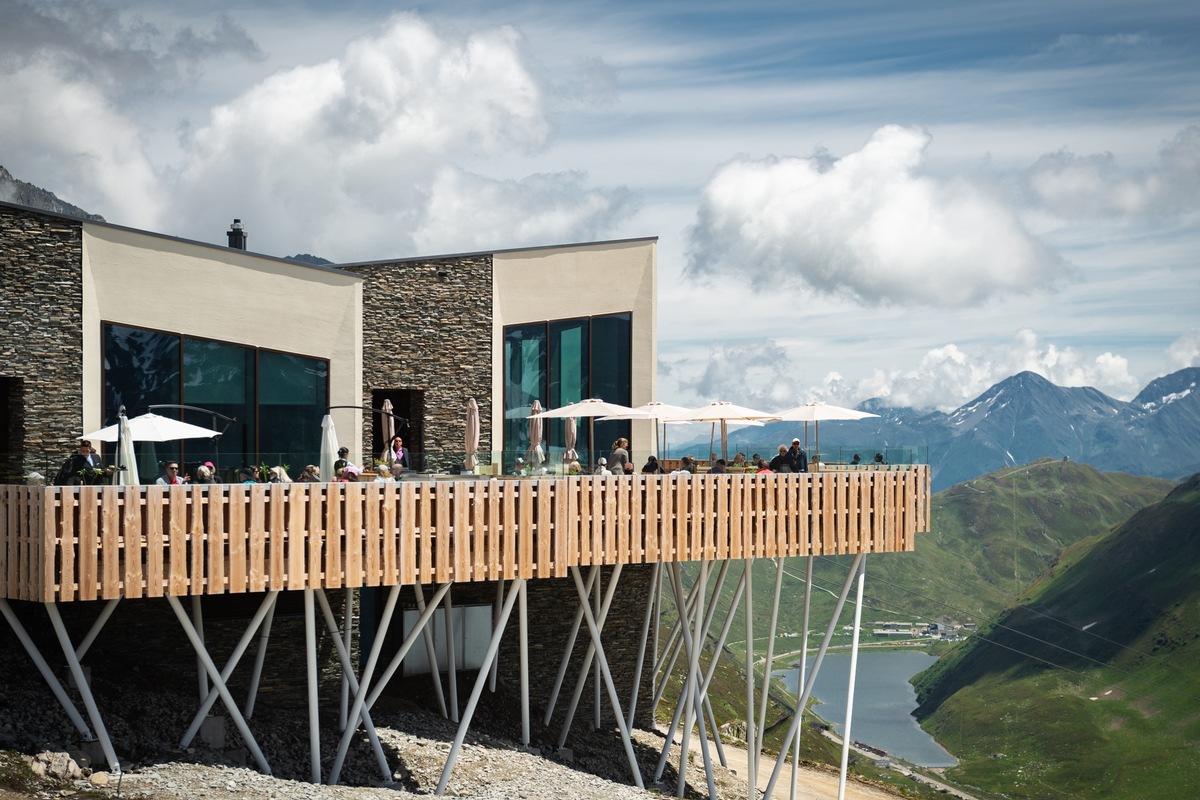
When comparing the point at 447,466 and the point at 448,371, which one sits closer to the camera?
the point at 447,466

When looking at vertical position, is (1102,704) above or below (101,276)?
below

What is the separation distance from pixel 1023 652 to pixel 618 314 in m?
141

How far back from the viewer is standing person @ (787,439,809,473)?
26.2m

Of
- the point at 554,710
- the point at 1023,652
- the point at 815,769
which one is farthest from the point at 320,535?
the point at 1023,652

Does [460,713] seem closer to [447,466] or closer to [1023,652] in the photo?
[447,466]

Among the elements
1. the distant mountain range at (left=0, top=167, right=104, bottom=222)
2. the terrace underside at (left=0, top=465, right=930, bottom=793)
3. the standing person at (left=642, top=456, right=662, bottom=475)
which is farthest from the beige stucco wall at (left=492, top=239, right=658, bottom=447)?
the distant mountain range at (left=0, top=167, right=104, bottom=222)

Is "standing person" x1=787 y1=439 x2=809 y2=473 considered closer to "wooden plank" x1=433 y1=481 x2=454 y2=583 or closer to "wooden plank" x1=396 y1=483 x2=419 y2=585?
"wooden plank" x1=433 y1=481 x2=454 y2=583

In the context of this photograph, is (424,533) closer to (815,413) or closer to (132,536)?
(132,536)

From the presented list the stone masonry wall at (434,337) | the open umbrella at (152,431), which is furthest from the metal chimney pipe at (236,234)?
the open umbrella at (152,431)

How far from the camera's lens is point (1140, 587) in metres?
158

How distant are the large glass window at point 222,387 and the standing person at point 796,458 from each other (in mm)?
9519

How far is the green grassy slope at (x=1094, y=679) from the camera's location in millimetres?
118938

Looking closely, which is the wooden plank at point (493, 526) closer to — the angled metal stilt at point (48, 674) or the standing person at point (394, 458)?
the standing person at point (394, 458)

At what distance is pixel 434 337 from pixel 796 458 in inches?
361
